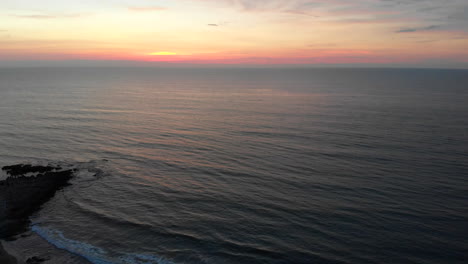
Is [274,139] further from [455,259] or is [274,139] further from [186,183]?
[455,259]

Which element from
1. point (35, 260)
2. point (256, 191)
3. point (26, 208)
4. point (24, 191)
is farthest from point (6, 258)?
point (256, 191)

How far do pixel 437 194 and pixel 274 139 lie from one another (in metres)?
30.1

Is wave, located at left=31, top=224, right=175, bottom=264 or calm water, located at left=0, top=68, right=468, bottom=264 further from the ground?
calm water, located at left=0, top=68, right=468, bottom=264

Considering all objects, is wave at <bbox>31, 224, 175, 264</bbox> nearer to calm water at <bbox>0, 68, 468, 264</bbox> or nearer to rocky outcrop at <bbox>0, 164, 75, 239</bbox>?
calm water at <bbox>0, 68, 468, 264</bbox>

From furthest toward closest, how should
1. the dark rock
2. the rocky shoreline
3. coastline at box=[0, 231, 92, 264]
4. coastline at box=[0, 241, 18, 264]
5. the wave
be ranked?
the rocky shoreline
the wave
coastline at box=[0, 231, 92, 264]
the dark rock
coastline at box=[0, 241, 18, 264]

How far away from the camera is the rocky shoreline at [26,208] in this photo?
25203 mm

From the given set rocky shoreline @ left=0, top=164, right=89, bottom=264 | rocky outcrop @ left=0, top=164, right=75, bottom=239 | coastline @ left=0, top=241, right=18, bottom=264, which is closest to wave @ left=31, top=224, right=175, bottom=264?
rocky shoreline @ left=0, top=164, right=89, bottom=264

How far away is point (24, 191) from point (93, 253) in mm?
17093

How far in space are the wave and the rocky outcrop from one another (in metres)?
3.50

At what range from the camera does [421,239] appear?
27.5 metres

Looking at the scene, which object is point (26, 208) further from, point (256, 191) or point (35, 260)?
point (256, 191)

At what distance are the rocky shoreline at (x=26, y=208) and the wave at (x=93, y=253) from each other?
1.67ft

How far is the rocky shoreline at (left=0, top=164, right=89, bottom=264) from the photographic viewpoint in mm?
25203

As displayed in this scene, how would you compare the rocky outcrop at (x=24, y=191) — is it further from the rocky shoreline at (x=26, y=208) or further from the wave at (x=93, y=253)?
the wave at (x=93, y=253)
